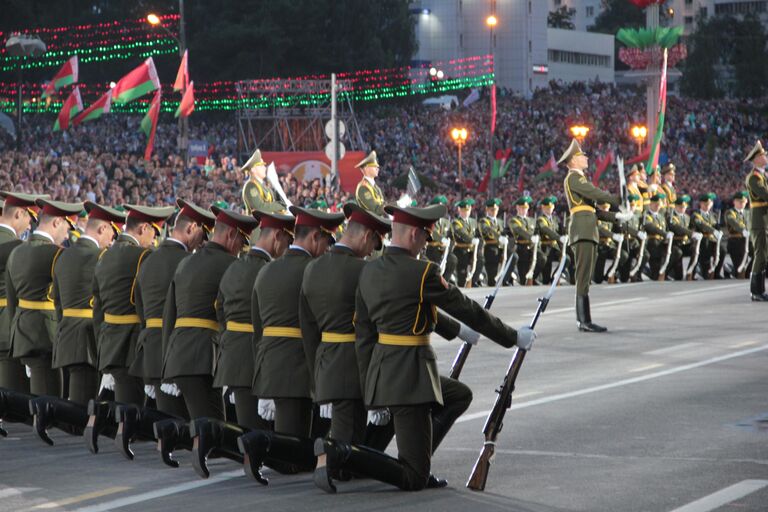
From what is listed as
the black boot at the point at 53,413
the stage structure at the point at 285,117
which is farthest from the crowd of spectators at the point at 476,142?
the black boot at the point at 53,413

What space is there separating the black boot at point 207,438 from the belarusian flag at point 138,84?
99.2 ft

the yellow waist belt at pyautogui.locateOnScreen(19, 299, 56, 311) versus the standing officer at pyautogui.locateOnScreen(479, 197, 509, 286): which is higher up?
the yellow waist belt at pyautogui.locateOnScreen(19, 299, 56, 311)

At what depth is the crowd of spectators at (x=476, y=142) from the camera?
128 ft

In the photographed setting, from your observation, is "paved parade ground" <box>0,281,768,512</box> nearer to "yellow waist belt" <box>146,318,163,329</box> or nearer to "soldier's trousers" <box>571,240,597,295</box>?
"yellow waist belt" <box>146,318,163,329</box>

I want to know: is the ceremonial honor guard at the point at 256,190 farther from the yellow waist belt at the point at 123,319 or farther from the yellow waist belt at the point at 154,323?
the yellow waist belt at the point at 154,323

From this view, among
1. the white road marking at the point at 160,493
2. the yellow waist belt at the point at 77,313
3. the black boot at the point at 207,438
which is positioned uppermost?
the yellow waist belt at the point at 77,313

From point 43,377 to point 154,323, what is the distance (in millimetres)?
1811


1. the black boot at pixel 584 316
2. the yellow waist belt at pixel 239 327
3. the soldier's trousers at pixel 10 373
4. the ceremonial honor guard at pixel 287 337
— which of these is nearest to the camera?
the ceremonial honor guard at pixel 287 337

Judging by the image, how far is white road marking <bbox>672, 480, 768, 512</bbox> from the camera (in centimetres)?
805


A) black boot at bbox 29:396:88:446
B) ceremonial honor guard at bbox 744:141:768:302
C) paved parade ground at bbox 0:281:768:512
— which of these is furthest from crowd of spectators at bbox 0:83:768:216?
black boot at bbox 29:396:88:446

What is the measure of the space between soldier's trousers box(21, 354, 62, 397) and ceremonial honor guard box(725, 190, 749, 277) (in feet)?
68.5

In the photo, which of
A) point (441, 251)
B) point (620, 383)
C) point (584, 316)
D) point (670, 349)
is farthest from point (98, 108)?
point (620, 383)

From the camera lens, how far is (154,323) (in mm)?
10289

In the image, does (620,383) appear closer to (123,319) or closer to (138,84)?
(123,319)
